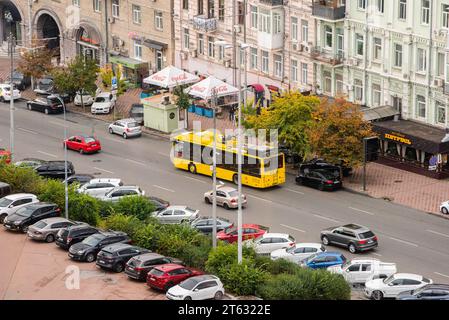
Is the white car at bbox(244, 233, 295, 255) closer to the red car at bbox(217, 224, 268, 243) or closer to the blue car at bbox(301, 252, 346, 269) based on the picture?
the red car at bbox(217, 224, 268, 243)

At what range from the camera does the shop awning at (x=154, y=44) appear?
110 m

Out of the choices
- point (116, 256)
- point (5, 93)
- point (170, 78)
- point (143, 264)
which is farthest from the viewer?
point (5, 93)

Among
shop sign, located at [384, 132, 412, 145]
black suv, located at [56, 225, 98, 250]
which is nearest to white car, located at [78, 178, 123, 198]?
black suv, located at [56, 225, 98, 250]

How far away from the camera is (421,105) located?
3531 inches

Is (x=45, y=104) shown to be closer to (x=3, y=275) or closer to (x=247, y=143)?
(x=247, y=143)

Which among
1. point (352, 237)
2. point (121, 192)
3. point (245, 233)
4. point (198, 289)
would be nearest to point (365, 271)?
point (352, 237)

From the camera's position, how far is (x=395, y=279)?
217 ft

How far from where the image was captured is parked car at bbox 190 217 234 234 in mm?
75250

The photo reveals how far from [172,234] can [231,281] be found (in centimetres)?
737

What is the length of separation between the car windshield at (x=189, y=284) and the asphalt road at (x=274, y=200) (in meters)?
13.1

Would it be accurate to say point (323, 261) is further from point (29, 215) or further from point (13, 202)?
point (13, 202)

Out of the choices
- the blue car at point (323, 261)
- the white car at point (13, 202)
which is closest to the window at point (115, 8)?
the white car at point (13, 202)

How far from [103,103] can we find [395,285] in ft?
149

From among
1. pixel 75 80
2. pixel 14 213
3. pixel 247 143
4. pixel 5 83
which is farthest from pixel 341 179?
pixel 5 83
